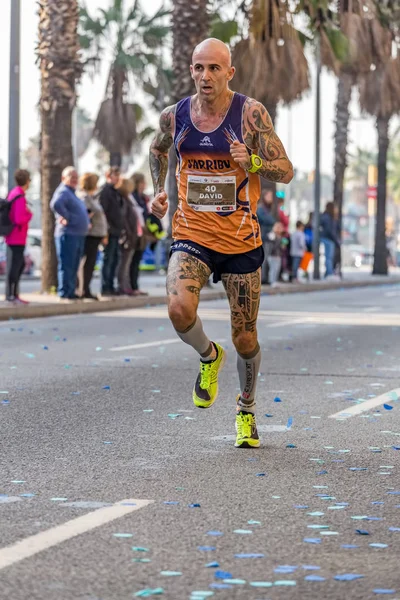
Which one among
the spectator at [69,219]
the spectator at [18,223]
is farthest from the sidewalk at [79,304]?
the spectator at [69,219]

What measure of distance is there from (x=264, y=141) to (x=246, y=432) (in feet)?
5.06

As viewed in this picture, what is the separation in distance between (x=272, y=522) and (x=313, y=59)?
34.2 metres

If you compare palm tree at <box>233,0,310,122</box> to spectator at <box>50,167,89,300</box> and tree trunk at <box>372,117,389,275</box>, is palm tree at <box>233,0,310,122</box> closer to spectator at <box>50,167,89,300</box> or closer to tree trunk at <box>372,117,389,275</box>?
spectator at <box>50,167,89,300</box>

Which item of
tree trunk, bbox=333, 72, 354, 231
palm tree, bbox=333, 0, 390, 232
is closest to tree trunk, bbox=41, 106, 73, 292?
palm tree, bbox=333, 0, 390, 232

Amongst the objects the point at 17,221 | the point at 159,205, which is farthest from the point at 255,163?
the point at 17,221

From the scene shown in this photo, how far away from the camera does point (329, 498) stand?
636 cm

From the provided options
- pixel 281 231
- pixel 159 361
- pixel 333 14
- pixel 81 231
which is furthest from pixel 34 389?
pixel 333 14

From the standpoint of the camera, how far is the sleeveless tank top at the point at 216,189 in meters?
7.67

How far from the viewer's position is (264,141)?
774 cm

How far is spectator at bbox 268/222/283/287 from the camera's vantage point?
1187 inches

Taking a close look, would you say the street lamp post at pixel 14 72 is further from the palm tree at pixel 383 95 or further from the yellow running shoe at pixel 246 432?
the palm tree at pixel 383 95

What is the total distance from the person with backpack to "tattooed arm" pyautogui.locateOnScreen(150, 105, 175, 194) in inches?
445

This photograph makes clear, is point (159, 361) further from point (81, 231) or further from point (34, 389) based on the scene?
point (81, 231)

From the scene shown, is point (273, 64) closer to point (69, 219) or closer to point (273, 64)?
point (273, 64)
